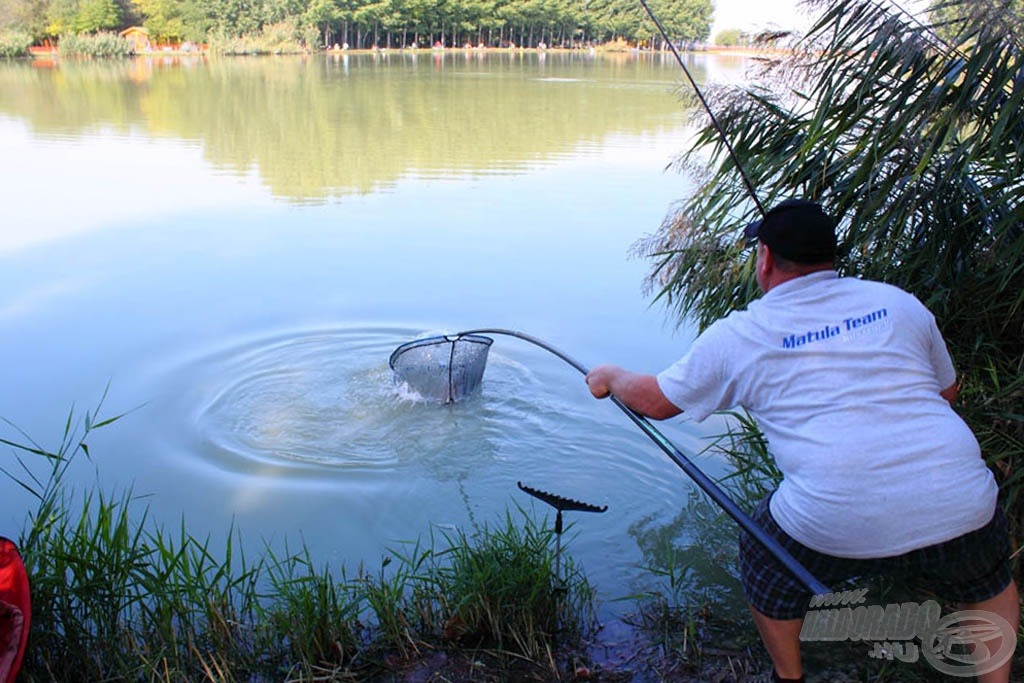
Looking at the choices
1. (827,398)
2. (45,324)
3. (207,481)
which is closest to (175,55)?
(45,324)

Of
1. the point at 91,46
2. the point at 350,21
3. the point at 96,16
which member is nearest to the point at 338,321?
the point at 91,46

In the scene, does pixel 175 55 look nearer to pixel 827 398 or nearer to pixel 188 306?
pixel 188 306

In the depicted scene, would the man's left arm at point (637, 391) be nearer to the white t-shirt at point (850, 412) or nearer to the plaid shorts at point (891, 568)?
the white t-shirt at point (850, 412)

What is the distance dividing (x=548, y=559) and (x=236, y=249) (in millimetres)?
7715

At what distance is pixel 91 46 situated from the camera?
47.4 metres

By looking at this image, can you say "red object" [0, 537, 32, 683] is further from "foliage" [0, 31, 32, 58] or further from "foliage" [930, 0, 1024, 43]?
"foliage" [0, 31, 32, 58]

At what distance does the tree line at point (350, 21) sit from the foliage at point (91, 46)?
11.8 feet

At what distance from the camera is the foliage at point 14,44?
4334cm

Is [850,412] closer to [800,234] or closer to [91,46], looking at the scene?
[800,234]

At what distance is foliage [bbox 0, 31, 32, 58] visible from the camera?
142 feet

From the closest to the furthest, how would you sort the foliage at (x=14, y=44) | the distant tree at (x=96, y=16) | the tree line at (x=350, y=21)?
the foliage at (x=14, y=44), the tree line at (x=350, y=21), the distant tree at (x=96, y=16)

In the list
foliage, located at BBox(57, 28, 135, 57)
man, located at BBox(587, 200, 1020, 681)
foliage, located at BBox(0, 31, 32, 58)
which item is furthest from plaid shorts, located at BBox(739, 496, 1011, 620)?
foliage, located at BBox(57, 28, 135, 57)

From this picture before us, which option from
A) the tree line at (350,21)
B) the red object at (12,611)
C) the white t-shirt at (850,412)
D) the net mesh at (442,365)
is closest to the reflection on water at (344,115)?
the net mesh at (442,365)

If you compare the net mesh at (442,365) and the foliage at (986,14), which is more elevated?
the foliage at (986,14)
